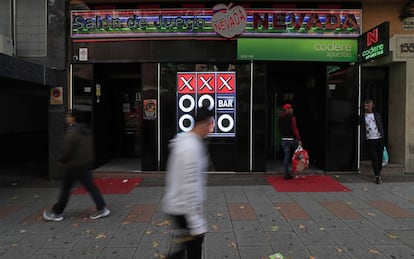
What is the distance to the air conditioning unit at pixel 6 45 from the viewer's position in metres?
9.20

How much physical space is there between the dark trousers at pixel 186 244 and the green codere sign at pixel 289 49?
6851mm

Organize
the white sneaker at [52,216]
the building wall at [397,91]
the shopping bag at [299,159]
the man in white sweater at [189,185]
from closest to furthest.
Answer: the man in white sweater at [189,185], the white sneaker at [52,216], the shopping bag at [299,159], the building wall at [397,91]

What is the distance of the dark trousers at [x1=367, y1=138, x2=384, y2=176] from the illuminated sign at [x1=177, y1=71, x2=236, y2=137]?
3278 millimetres

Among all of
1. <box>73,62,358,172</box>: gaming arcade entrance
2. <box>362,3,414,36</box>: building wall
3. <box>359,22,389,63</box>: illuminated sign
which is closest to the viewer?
<box>359,22,389,63</box>: illuminated sign

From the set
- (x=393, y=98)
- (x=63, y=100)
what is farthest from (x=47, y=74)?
(x=393, y=98)

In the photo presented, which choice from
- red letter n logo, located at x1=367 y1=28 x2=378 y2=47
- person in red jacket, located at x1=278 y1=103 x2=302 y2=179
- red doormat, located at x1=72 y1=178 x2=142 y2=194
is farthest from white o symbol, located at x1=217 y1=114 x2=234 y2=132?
red letter n logo, located at x1=367 y1=28 x2=378 y2=47

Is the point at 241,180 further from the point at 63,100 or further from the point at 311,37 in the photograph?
the point at 63,100

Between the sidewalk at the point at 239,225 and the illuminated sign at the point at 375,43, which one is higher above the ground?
the illuminated sign at the point at 375,43

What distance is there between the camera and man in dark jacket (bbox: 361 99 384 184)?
28.0 feet

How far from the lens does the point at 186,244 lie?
3.16 metres

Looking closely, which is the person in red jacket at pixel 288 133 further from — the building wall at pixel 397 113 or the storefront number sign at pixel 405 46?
the storefront number sign at pixel 405 46

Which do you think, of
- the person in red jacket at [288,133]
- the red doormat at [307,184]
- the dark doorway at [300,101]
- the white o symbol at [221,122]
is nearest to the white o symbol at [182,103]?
the white o symbol at [221,122]

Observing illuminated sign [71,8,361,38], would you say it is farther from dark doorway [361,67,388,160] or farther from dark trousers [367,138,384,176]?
dark trousers [367,138,384,176]

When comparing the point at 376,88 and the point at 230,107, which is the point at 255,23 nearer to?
the point at 230,107
